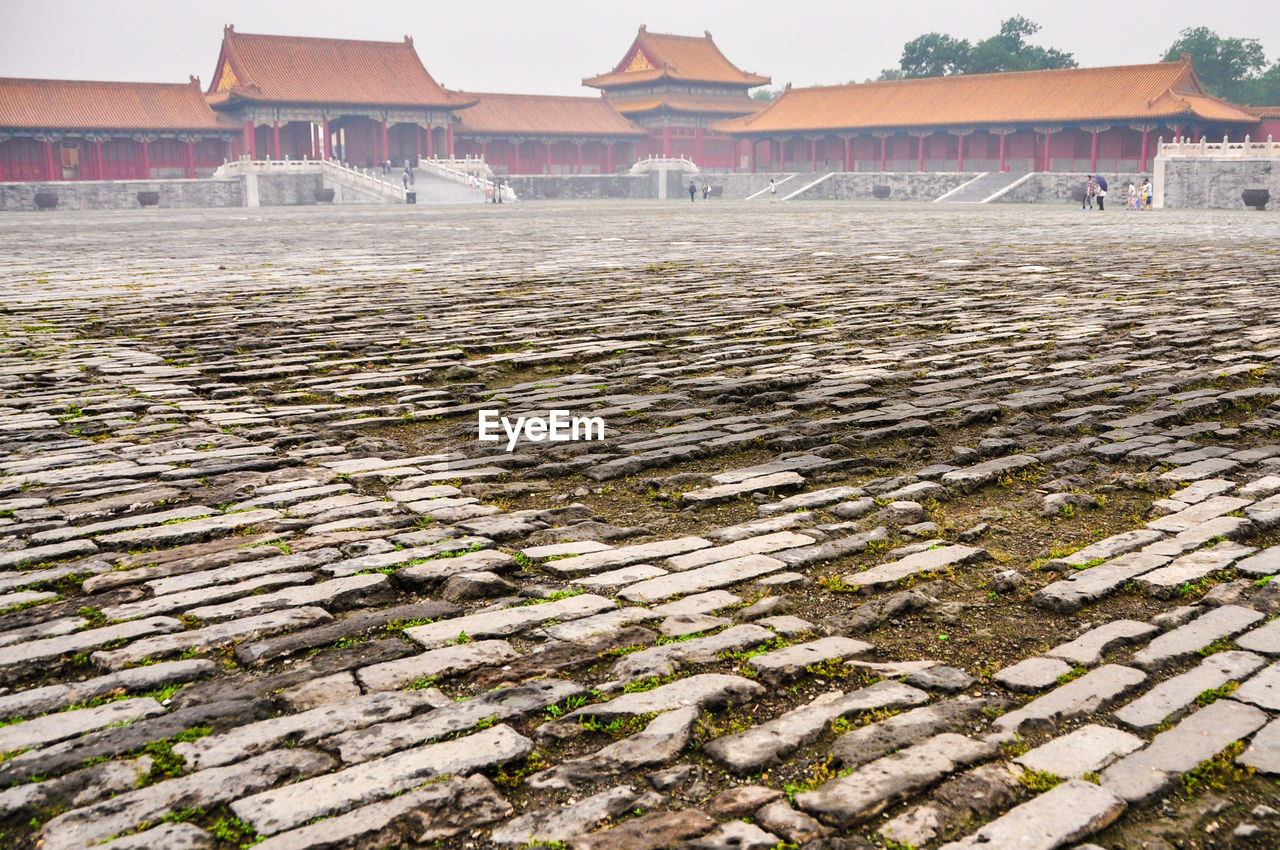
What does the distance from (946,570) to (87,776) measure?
8.31 ft

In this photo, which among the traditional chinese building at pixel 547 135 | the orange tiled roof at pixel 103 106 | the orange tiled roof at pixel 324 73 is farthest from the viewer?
the traditional chinese building at pixel 547 135

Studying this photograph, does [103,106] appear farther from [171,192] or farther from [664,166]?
[664,166]

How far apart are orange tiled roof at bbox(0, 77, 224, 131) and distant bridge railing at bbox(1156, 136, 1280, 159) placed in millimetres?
37979

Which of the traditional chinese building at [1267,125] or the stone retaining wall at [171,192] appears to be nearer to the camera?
the stone retaining wall at [171,192]

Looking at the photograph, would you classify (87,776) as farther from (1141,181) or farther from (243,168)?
(243,168)

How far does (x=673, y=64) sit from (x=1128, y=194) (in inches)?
1240

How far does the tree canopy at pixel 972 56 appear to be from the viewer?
77.2 metres

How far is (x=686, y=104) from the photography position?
219ft

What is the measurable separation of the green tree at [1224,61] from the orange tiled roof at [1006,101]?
29.4 m

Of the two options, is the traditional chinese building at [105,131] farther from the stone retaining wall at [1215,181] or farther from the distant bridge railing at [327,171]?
the stone retaining wall at [1215,181]

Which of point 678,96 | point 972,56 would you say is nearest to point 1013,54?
point 972,56

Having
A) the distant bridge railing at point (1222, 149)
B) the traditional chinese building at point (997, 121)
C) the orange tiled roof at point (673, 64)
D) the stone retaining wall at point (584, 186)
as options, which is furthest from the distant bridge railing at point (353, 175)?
the distant bridge railing at point (1222, 149)

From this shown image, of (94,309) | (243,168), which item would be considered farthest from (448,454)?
(243,168)

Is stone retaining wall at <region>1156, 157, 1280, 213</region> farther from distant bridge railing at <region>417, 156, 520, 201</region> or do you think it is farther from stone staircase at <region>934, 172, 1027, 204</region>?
distant bridge railing at <region>417, 156, 520, 201</region>
